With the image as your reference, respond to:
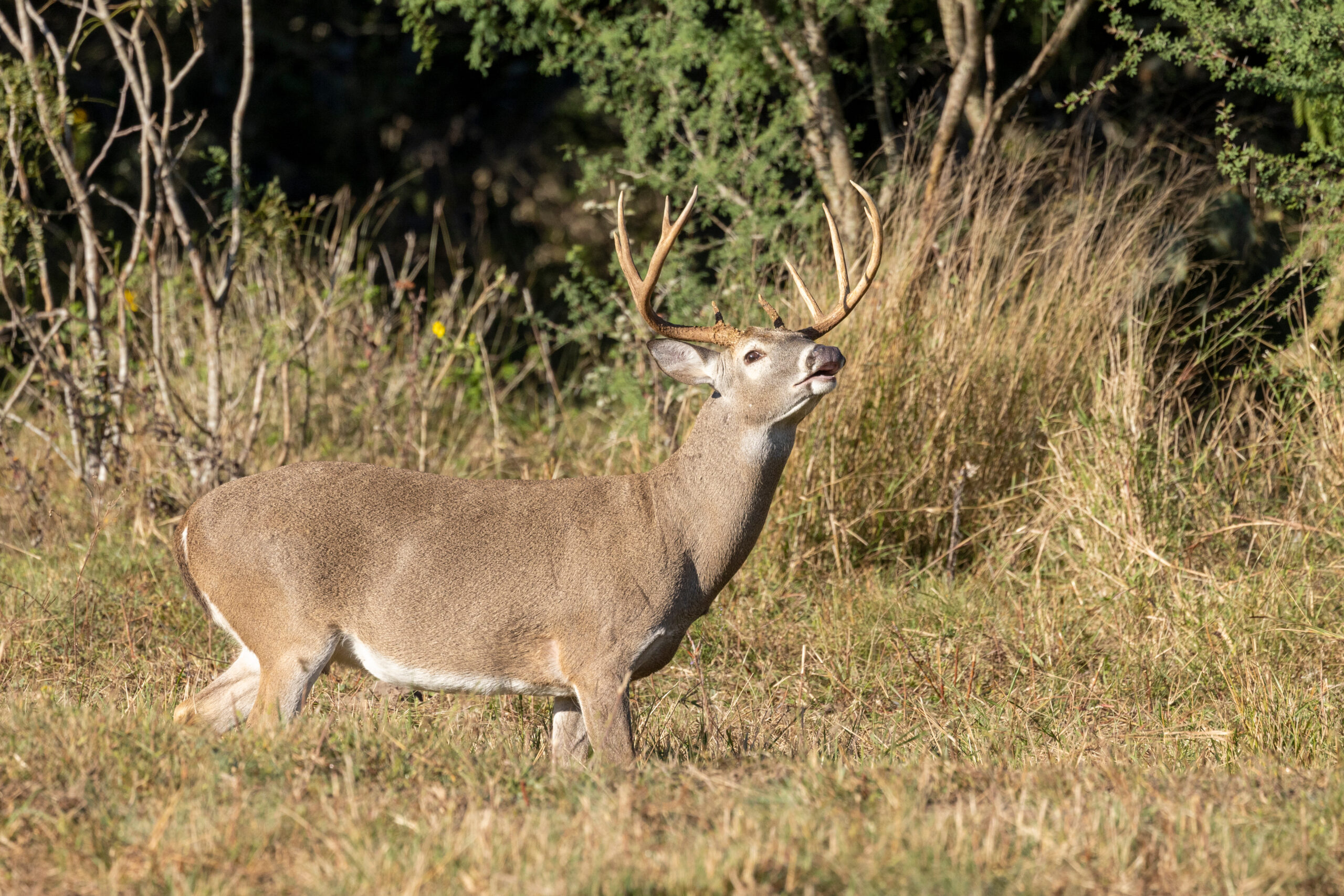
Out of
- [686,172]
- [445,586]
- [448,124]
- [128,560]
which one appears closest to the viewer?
[445,586]

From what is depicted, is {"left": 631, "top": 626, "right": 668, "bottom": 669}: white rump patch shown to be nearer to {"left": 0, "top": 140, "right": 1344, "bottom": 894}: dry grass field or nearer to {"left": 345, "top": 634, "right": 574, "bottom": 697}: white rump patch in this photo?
{"left": 345, "top": 634, "right": 574, "bottom": 697}: white rump patch

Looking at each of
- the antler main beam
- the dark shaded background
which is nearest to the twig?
the antler main beam

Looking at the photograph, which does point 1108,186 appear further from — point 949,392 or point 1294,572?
point 1294,572

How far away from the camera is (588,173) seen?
27.5 feet

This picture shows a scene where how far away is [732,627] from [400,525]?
1.88 meters

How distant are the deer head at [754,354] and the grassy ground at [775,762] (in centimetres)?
99

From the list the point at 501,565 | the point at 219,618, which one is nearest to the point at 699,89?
the point at 501,565

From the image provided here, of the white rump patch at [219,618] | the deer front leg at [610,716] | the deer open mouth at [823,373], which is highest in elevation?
the deer open mouth at [823,373]

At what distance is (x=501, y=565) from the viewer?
4.30 meters

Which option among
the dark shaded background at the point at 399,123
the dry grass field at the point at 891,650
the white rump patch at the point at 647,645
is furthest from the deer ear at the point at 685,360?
the dark shaded background at the point at 399,123

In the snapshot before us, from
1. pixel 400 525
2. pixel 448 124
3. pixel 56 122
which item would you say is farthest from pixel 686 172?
pixel 448 124

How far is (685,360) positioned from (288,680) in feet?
5.23

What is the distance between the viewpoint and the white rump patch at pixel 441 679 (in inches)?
168

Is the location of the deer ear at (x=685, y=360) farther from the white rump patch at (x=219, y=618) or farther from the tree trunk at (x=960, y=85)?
the tree trunk at (x=960, y=85)
